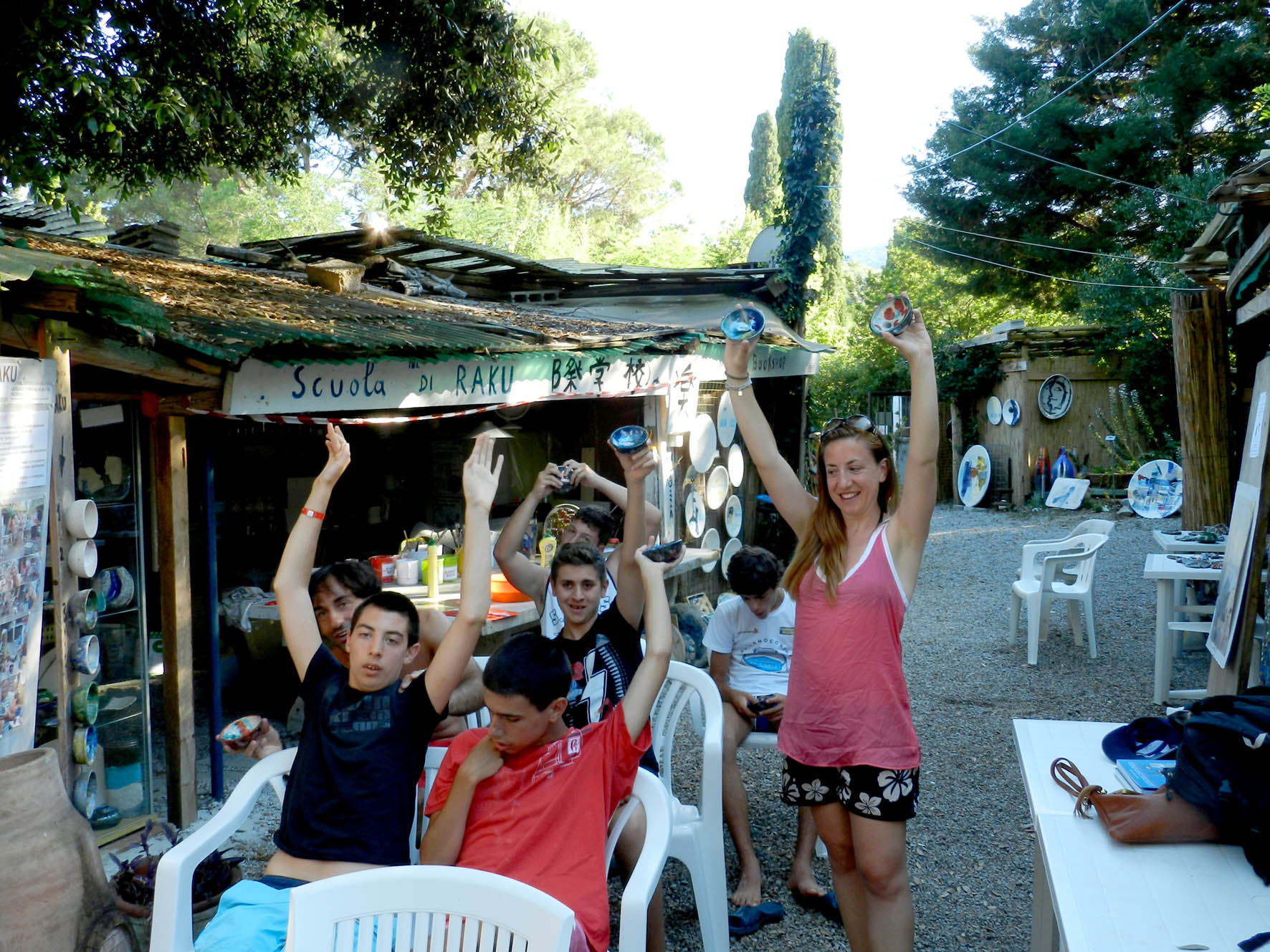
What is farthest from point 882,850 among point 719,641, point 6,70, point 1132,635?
point 1132,635

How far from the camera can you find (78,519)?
3.54 meters

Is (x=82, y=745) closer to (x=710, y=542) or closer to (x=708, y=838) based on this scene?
(x=708, y=838)

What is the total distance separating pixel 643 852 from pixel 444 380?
11.8 ft

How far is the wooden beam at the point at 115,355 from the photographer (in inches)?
127

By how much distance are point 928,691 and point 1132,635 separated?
2.32m

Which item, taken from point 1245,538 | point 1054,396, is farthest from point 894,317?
point 1054,396

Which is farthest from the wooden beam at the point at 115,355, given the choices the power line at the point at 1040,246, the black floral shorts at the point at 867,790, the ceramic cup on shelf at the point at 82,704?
the power line at the point at 1040,246

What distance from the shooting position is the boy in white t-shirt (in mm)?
3973

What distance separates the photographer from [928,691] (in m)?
6.76

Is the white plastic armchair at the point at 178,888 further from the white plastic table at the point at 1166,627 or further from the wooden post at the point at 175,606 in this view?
the white plastic table at the point at 1166,627

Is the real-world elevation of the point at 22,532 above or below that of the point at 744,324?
below

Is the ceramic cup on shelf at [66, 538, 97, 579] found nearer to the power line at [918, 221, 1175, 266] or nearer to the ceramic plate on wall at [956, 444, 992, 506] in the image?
the ceramic plate on wall at [956, 444, 992, 506]

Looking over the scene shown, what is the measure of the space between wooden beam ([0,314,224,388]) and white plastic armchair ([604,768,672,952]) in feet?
7.87

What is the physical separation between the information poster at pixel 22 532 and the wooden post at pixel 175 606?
1.00 metres
